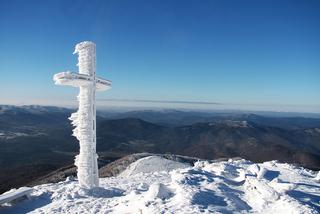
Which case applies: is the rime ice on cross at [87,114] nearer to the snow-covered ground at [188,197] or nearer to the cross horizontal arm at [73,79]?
the cross horizontal arm at [73,79]

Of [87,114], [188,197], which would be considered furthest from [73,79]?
[188,197]

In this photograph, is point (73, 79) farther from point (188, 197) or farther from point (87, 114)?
point (188, 197)

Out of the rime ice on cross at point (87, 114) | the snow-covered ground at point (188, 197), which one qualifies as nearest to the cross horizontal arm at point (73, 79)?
the rime ice on cross at point (87, 114)

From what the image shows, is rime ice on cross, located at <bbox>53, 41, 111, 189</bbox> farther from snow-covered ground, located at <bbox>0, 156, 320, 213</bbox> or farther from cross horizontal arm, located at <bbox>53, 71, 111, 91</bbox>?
snow-covered ground, located at <bbox>0, 156, 320, 213</bbox>

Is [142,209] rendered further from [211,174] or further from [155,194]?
[211,174]

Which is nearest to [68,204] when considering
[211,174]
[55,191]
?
[55,191]

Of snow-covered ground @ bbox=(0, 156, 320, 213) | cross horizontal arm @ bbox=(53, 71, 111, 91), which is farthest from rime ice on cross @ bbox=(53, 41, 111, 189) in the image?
snow-covered ground @ bbox=(0, 156, 320, 213)

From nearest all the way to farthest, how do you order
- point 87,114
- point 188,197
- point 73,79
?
point 188,197
point 73,79
point 87,114

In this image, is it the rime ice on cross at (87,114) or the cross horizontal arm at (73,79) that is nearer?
the cross horizontal arm at (73,79)

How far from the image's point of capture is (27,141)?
179375 millimetres

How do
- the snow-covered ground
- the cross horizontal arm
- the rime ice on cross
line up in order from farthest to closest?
the rime ice on cross → the cross horizontal arm → the snow-covered ground

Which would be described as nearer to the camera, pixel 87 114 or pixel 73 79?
pixel 73 79

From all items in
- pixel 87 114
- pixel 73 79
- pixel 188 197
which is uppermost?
pixel 73 79

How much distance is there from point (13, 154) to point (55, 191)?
14294cm
